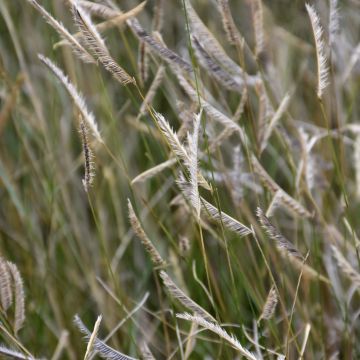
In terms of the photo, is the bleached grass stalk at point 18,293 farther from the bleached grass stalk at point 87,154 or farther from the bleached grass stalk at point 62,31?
the bleached grass stalk at point 62,31

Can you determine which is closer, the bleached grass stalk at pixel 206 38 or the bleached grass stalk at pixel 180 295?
the bleached grass stalk at pixel 180 295

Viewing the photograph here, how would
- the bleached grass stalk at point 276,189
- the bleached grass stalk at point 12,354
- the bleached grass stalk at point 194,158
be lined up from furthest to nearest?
the bleached grass stalk at point 276,189
the bleached grass stalk at point 12,354
the bleached grass stalk at point 194,158

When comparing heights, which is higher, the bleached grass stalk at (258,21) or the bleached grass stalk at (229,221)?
the bleached grass stalk at (258,21)

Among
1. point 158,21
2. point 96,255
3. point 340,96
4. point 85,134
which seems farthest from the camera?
point 340,96

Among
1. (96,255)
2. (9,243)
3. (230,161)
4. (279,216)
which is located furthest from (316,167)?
(9,243)

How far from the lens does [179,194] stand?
0.89 m

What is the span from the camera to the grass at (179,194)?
0.76 metres

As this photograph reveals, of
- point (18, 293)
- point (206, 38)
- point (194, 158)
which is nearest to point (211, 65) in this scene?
point (206, 38)

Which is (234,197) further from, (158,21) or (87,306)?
(87,306)

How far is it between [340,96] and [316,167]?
0.37 metres

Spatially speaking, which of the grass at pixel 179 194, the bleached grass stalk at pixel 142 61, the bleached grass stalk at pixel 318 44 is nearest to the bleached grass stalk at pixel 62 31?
the grass at pixel 179 194

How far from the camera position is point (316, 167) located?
1.10 metres

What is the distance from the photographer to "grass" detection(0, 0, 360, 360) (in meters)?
0.76

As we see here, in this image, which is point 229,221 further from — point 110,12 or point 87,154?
point 110,12
